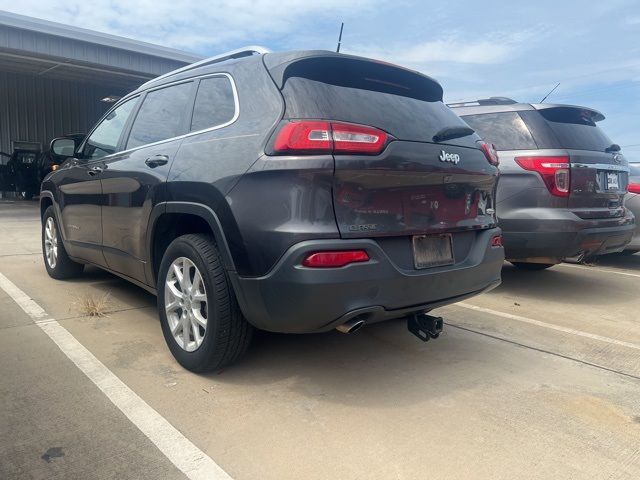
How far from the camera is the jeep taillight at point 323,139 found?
2633 millimetres

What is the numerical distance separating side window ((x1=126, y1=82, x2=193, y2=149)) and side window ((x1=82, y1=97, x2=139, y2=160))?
12.2 inches

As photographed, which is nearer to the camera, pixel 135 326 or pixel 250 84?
pixel 250 84

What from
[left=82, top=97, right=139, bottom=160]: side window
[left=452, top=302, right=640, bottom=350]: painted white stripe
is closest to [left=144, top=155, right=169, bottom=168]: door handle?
[left=82, top=97, right=139, bottom=160]: side window

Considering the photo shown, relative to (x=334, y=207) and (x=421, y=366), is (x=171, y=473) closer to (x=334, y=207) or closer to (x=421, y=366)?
(x=334, y=207)

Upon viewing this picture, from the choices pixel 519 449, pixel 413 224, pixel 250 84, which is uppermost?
pixel 250 84

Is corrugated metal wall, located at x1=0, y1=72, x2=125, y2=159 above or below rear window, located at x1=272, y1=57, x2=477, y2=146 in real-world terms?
above

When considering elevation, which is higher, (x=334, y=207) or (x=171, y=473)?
(x=334, y=207)

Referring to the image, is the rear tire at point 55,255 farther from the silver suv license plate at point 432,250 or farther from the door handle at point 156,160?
the silver suv license plate at point 432,250

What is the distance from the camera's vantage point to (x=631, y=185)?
22.7 ft

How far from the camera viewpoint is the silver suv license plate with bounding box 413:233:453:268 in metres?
2.89

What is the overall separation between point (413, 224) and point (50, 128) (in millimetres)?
23752

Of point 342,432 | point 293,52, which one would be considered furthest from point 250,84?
point 342,432

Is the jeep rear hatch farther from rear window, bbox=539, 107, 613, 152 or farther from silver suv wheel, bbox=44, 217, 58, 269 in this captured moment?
silver suv wheel, bbox=44, 217, 58, 269

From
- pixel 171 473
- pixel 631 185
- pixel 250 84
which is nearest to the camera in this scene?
pixel 171 473
